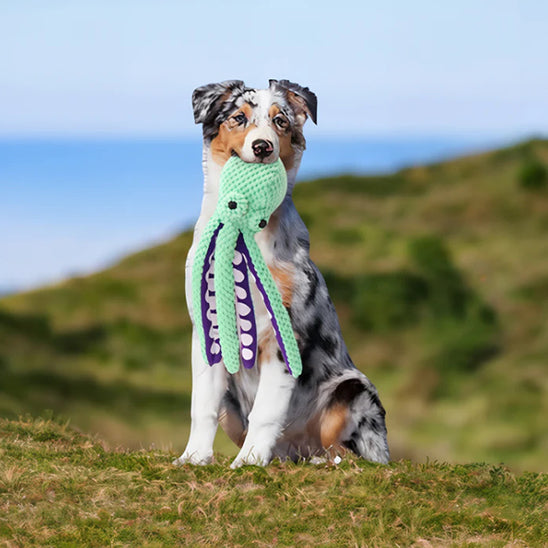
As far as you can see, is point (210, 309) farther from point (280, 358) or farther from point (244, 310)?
point (280, 358)

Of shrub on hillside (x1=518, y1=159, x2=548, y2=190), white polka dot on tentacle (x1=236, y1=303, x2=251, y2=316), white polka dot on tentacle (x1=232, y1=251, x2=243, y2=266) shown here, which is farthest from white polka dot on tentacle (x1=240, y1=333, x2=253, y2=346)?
shrub on hillside (x1=518, y1=159, x2=548, y2=190)

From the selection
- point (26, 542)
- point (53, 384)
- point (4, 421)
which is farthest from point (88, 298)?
point (26, 542)

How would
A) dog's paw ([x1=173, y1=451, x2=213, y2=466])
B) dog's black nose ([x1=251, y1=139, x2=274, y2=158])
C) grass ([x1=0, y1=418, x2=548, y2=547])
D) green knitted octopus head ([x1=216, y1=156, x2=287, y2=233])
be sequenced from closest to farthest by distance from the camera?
grass ([x1=0, y1=418, x2=548, y2=547]) → dog's black nose ([x1=251, y1=139, x2=274, y2=158]) → green knitted octopus head ([x1=216, y1=156, x2=287, y2=233]) → dog's paw ([x1=173, y1=451, x2=213, y2=466])

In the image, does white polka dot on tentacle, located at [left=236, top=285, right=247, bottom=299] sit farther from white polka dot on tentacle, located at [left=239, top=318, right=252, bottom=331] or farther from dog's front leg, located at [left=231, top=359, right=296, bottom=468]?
dog's front leg, located at [left=231, top=359, right=296, bottom=468]

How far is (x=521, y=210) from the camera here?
475 inches

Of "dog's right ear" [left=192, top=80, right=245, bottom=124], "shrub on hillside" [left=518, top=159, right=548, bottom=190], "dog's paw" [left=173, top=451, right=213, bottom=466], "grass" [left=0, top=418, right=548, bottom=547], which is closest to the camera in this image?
"grass" [left=0, top=418, right=548, bottom=547]

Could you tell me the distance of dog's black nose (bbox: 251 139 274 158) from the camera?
5.73 m

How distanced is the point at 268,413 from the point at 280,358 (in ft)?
1.27

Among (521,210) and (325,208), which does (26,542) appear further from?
(521,210)

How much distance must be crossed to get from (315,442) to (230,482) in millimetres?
883

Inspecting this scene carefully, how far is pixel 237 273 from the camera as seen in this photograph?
20.1ft

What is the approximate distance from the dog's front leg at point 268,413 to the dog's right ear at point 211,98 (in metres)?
1.78

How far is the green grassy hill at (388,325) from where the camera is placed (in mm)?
9523

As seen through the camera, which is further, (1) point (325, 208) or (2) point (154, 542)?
(1) point (325, 208)
